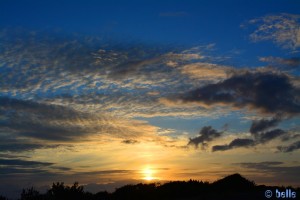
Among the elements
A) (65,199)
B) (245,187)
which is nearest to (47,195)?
(65,199)

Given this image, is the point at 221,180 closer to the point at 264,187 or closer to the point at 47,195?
the point at 264,187

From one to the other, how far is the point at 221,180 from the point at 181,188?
12.1 feet

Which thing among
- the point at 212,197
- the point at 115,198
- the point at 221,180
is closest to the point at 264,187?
the point at 221,180

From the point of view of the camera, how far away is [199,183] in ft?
97.0

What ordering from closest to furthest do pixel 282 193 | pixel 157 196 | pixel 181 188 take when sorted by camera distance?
1. pixel 282 193
2. pixel 157 196
3. pixel 181 188

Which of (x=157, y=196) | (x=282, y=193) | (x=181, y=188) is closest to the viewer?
(x=282, y=193)

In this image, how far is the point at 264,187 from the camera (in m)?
27.2

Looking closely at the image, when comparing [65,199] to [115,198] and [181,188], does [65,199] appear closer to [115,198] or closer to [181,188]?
[115,198]

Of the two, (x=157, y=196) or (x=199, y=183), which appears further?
(x=199, y=183)

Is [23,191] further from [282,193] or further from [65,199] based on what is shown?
[282,193]

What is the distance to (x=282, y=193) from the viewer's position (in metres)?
22.5

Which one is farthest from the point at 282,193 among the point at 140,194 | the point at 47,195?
the point at 47,195

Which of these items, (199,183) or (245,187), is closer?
(245,187)

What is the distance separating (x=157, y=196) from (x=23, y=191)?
9859 millimetres
